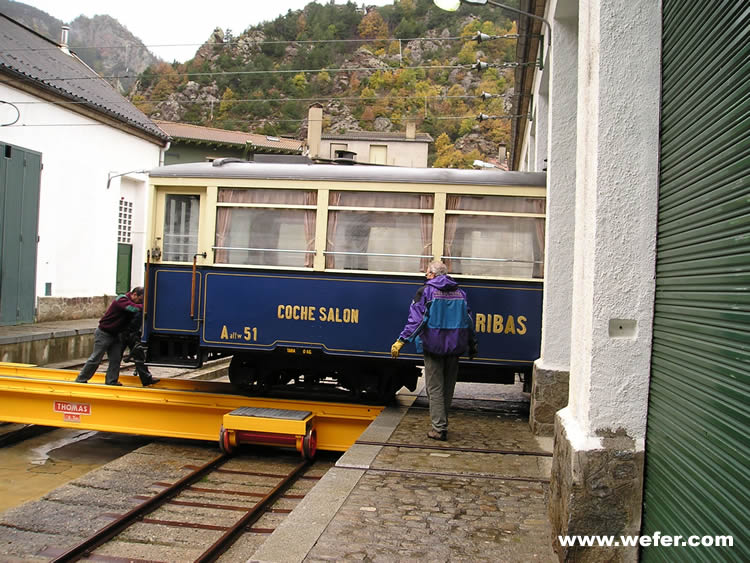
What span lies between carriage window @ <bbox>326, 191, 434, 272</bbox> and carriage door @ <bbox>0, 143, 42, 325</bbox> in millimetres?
10981

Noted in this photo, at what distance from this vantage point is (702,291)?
3.11m

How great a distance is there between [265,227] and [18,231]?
35.4 feet

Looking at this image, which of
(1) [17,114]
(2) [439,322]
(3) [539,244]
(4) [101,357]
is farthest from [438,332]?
(1) [17,114]

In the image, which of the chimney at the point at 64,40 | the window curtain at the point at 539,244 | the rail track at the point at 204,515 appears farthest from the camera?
the chimney at the point at 64,40

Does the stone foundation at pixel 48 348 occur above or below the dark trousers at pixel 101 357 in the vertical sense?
below

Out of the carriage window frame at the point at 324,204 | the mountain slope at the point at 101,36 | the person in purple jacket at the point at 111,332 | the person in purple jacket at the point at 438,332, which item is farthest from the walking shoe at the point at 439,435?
the mountain slope at the point at 101,36

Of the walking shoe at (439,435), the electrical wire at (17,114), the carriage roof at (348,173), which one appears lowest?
the walking shoe at (439,435)

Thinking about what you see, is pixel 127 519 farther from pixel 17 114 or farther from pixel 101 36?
pixel 101 36

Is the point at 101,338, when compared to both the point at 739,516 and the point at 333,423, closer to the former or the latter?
the point at 333,423

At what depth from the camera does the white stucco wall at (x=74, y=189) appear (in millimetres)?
17688

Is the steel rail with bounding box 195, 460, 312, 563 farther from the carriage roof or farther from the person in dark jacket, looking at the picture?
the carriage roof

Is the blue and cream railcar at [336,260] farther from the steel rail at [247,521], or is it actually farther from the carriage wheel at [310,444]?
the steel rail at [247,521]

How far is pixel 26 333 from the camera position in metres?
14.8

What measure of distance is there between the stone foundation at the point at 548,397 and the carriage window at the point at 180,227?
459 cm
